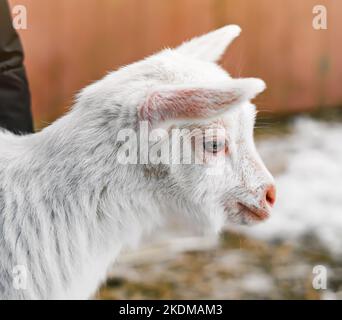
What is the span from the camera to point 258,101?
280 cm

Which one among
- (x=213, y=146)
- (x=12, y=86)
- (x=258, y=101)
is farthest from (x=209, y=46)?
(x=258, y=101)

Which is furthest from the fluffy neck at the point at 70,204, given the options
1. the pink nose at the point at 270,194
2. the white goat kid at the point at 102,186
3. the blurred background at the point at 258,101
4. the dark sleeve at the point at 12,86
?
the blurred background at the point at 258,101

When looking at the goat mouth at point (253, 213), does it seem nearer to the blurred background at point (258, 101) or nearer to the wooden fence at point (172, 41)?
Result: the blurred background at point (258, 101)

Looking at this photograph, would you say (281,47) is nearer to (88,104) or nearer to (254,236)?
(254,236)

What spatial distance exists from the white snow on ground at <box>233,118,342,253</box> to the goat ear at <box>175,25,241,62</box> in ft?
5.31

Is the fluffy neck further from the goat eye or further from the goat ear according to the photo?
the goat ear

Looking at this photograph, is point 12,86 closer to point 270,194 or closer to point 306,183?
point 270,194

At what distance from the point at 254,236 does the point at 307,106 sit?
83cm

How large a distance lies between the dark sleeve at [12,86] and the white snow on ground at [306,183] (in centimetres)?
136

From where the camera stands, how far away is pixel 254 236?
3.15 metres

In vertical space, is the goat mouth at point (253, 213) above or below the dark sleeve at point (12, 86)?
below

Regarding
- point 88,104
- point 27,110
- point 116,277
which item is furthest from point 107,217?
point 116,277

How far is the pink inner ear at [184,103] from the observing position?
1.21m

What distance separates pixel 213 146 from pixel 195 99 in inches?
5.9
